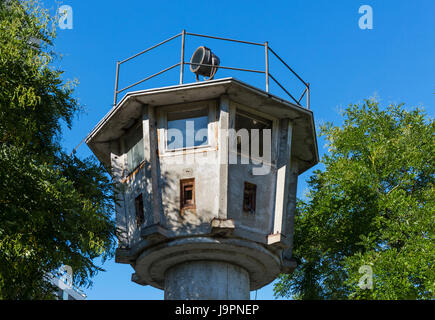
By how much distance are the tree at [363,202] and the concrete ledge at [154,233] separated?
8508 mm

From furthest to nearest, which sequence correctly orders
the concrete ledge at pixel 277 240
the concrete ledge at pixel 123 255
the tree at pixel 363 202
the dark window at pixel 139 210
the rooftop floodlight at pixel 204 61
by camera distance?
the tree at pixel 363 202
the rooftop floodlight at pixel 204 61
the concrete ledge at pixel 123 255
the dark window at pixel 139 210
the concrete ledge at pixel 277 240

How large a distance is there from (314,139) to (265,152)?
8.03 ft

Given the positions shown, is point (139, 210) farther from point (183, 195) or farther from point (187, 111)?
point (187, 111)

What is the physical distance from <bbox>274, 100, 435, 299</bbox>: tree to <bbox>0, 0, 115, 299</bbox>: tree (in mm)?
11495

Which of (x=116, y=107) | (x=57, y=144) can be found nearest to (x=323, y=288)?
(x=116, y=107)

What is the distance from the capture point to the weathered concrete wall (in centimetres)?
1686

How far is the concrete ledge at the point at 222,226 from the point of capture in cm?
1588

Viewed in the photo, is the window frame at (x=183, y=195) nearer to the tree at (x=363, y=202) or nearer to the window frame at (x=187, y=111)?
the window frame at (x=187, y=111)

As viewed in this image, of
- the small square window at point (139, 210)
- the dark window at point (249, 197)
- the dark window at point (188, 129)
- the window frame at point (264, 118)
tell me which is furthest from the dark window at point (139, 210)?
the window frame at point (264, 118)

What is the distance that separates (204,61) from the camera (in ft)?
62.0

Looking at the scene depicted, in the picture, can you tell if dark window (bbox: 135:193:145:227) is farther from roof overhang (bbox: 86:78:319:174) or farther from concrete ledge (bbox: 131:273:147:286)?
concrete ledge (bbox: 131:273:147:286)

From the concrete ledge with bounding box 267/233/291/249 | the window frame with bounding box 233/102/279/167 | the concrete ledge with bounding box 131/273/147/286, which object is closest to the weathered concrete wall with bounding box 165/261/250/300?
the concrete ledge with bounding box 267/233/291/249

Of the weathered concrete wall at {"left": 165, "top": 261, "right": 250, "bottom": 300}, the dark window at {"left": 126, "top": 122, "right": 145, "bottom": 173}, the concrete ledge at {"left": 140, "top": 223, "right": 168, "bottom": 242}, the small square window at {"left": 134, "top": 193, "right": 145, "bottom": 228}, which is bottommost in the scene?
the weathered concrete wall at {"left": 165, "top": 261, "right": 250, "bottom": 300}
